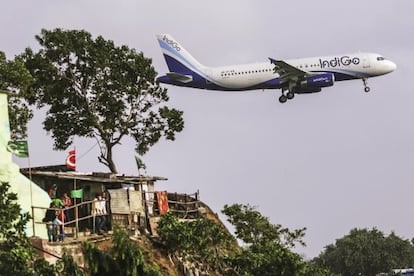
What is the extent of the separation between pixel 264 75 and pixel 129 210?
27.7m

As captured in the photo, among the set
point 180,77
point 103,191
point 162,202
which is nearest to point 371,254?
point 180,77

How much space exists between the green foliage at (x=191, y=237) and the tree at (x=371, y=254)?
52971 millimetres

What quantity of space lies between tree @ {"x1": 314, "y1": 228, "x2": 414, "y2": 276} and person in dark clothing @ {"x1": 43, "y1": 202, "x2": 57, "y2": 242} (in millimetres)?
58460

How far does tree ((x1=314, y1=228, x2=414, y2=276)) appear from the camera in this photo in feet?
289

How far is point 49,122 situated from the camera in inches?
1876

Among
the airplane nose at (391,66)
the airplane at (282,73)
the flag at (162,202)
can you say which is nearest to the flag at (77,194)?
the flag at (162,202)

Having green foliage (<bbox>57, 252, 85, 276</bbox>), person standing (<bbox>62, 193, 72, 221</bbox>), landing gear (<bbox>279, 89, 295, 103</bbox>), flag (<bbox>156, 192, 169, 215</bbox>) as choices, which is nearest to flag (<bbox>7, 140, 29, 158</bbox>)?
person standing (<bbox>62, 193, 72, 221</bbox>)

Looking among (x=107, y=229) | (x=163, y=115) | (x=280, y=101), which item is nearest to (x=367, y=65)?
(x=280, y=101)

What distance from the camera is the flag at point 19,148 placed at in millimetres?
30344

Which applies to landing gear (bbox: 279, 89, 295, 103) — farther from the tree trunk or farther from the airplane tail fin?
the tree trunk

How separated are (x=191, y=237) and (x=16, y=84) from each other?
995 cm

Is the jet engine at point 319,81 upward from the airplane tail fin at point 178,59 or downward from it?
downward

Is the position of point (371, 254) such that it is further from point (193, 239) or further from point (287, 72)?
point (193, 239)

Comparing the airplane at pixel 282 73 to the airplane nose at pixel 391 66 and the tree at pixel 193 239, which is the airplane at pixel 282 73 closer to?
the airplane nose at pixel 391 66
